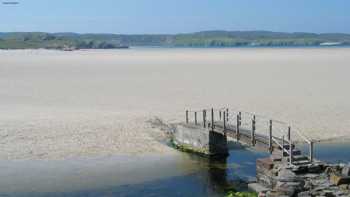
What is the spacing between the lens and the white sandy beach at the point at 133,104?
28672 millimetres

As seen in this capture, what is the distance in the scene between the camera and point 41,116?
117ft

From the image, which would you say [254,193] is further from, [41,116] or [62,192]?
[41,116]

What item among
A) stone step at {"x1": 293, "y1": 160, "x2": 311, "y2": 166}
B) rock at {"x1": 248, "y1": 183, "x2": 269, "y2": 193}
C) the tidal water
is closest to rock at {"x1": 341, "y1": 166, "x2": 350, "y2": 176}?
stone step at {"x1": 293, "y1": 160, "x2": 311, "y2": 166}

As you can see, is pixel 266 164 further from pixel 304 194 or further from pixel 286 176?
pixel 304 194

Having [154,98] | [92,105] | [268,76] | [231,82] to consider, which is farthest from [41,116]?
[268,76]

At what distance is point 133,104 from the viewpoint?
134ft

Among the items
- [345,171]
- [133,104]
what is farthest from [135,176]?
[133,104]

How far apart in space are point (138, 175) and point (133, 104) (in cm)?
1831

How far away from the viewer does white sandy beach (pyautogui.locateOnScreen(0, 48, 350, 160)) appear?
28672mm

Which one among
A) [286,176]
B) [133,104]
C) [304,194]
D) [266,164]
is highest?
[286,176]

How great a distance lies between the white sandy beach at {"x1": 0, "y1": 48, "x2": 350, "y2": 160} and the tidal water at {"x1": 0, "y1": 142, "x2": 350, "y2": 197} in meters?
1.66

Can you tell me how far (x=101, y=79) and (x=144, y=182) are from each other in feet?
126

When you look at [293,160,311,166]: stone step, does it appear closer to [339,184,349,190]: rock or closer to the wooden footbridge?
the wooden footbridge

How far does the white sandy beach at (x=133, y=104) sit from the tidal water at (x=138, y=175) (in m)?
1.66
